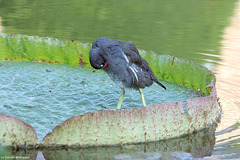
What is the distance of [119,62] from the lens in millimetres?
4148

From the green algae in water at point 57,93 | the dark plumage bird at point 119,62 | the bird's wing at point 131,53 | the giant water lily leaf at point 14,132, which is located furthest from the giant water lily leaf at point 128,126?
the bird's wing at point 131,53

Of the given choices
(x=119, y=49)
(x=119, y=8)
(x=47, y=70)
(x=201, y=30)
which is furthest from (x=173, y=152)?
(x=119, y=8)

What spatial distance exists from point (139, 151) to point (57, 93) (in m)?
1.58

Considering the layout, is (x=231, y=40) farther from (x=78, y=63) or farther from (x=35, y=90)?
(x=35, y=90)

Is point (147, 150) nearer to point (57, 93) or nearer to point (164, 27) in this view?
point (57, 93)

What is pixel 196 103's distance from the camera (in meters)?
3.91

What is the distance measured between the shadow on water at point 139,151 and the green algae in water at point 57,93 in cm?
31

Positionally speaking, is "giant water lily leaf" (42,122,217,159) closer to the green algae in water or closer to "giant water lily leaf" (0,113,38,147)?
"giant water lily leaf" (0,113,38,147)

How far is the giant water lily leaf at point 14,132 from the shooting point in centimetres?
330

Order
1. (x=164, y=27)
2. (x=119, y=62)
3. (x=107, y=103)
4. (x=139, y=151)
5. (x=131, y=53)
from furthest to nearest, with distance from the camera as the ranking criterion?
1. (x=164, y=27)
2. (x=107, y=103)
3. (x=131, y=53)
4. (x=119, y=62)
5. (x=139, y=151)

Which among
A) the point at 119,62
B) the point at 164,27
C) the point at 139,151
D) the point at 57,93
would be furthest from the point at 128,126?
the point at 164,27

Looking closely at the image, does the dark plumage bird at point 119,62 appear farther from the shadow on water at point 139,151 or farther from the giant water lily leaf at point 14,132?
the giant water lily leaf at point 14,132

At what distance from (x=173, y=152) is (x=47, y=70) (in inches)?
101

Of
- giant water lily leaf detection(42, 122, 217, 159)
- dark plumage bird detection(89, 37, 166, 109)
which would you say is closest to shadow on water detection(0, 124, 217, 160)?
giant water lily leaf detection(42, 122, 217, 159)
